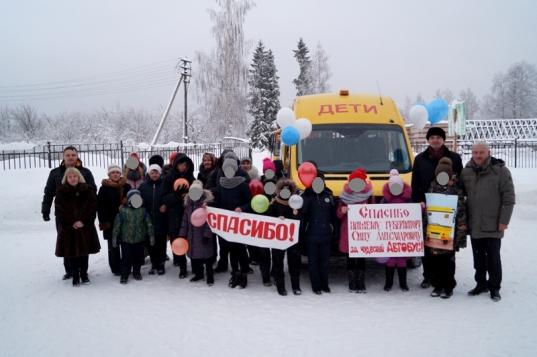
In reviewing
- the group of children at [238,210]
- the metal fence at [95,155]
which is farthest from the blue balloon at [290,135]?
the metal fence at [95,155]

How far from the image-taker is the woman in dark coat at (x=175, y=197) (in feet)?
20.5

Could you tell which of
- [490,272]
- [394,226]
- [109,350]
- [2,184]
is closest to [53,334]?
[109,350]

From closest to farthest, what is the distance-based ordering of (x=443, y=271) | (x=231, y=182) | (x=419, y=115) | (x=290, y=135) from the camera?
1. (x=443, y=271)
2. (x=231, y=182)
3. (x=290, y=135)
4. (x=419, y=115)

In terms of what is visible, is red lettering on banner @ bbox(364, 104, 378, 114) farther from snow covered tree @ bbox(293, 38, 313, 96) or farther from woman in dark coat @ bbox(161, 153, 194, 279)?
snow covered tree @ bbox(293, 38, 313, 96)

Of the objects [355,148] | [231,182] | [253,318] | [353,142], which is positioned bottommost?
[253,318]

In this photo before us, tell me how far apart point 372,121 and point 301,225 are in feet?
7.72

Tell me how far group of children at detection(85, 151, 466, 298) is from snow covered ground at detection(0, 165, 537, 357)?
0.87 ft

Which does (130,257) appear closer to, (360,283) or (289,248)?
(289,248)

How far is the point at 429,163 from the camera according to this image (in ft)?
18.2

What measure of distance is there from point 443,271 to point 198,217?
11.4ft

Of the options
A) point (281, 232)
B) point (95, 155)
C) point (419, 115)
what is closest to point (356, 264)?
point (281, 232)

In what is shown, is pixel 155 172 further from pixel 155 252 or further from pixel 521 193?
pixel 521 193

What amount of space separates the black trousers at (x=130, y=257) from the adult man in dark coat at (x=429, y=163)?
422 cm

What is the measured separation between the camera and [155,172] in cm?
646
